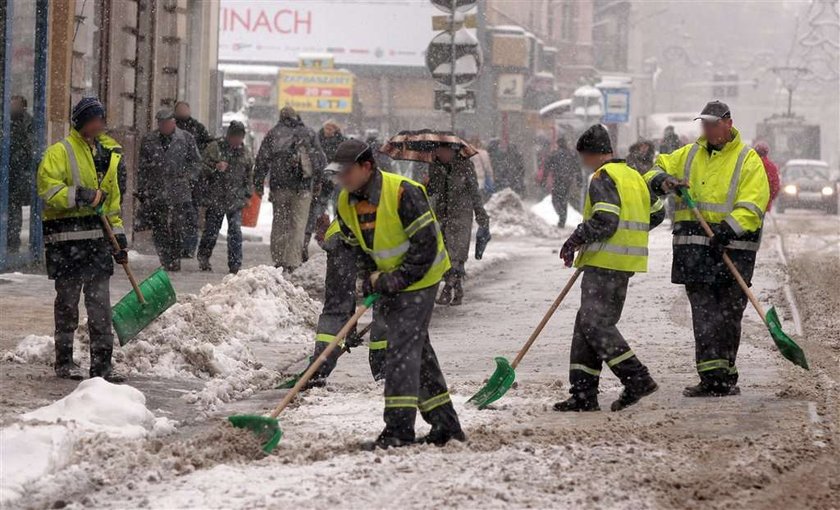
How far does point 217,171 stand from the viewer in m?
17.2

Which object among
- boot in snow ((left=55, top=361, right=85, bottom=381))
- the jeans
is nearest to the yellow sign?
the jeans

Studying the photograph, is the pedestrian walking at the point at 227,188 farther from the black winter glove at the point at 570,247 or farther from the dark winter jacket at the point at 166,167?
the black winter glove at the point at 570,247

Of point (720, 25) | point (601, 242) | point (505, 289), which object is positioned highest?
point (720, 25)

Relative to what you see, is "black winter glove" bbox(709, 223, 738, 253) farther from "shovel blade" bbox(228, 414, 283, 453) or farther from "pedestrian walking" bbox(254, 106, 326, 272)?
"pedestrian walking" bbox(254, 106, 326, 272)

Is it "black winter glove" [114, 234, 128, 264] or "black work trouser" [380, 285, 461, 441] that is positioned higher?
"black winter glove" [114, 234, 128, 264]

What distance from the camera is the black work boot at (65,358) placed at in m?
9.31

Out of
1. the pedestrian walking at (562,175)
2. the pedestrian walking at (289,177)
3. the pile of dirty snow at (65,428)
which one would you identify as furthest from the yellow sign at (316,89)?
the pile of dirty snow at (65,428)

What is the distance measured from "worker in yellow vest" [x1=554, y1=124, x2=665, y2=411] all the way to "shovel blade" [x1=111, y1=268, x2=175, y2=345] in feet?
8.72

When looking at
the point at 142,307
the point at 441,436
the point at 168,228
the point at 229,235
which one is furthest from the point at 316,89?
the point at 441,436

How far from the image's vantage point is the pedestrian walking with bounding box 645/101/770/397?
360 inches

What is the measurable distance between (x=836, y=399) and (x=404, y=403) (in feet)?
9.78

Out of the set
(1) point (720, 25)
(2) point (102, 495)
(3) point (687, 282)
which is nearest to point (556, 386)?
(3) point (687, 282)

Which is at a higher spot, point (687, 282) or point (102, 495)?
point (687, 282)

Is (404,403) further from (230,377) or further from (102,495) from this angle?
(230,377)
